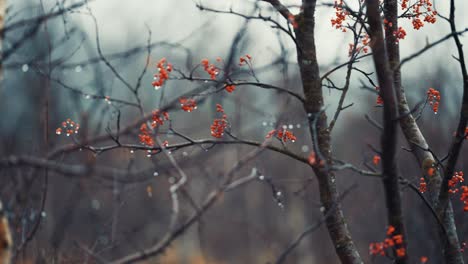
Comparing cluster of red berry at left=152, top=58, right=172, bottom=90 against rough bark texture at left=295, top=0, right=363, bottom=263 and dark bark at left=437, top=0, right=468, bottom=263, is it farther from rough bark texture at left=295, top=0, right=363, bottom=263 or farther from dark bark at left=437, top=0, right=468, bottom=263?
dark bark at left=437, top=0, right=468, bottom=263

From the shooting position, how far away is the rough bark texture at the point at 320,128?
15.7ft

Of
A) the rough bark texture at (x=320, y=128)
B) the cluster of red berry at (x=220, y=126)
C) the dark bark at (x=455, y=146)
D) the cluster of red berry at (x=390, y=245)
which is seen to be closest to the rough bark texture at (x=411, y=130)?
the dark bark at (x=455, y=146)

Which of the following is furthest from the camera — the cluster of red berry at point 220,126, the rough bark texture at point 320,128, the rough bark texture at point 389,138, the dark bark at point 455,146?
the cluster of red berry at point 220,126

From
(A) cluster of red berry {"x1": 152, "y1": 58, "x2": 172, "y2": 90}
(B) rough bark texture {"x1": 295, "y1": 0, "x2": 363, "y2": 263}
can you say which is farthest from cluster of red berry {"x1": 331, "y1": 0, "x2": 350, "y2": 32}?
(A) cluster of red berry {"x1": 152, "y1": 58, "x2": 172, "y2": 90}

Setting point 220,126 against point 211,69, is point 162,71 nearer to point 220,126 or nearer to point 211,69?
point 211,69

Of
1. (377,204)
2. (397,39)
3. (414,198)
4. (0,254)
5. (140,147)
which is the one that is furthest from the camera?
(377,204)

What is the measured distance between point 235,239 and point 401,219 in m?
29.5

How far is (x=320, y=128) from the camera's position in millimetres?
5020

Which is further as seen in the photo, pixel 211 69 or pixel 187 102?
pixel 211 69

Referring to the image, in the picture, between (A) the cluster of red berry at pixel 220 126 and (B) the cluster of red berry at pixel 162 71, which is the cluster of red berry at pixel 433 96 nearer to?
(A) the cluster of red berry at pixel 220 126

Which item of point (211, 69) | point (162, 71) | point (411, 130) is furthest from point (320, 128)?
point (162, 71)

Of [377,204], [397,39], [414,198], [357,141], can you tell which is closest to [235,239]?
[357,141]

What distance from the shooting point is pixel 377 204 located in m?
22.9

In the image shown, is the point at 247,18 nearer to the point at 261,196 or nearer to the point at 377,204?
the point at 377,204
